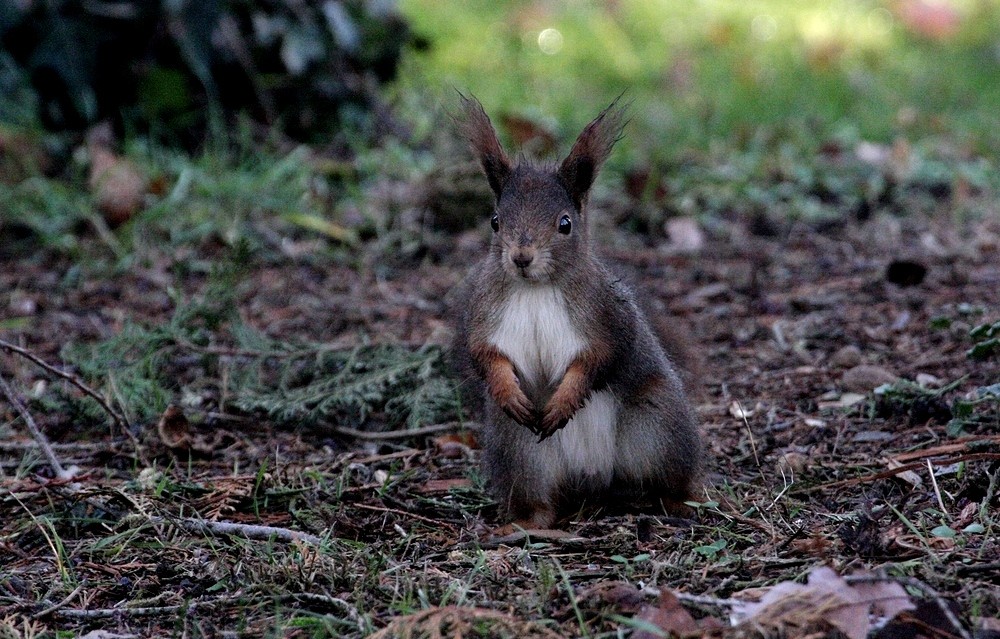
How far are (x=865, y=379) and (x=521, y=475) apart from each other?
4.14ft

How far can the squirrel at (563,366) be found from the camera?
2.76 meters

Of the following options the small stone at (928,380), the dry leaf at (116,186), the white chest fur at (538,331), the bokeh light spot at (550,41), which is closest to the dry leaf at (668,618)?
the white chest fur at (538,331)

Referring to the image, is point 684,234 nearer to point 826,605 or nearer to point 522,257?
point 522,257

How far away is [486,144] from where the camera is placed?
9.61 ft

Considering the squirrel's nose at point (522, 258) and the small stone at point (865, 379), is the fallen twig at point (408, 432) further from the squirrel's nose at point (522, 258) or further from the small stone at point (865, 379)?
the small stone at point (865, 379)

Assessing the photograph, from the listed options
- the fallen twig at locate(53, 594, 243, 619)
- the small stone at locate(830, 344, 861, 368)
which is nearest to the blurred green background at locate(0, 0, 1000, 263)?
the small stone at locate(830, 344, 861, 368)

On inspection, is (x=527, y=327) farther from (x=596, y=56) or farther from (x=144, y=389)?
(x=596, y=56)

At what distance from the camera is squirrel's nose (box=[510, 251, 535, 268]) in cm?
268

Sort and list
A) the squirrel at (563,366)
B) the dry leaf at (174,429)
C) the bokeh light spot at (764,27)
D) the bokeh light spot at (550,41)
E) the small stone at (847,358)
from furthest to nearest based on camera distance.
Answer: the bokeh light spot at (764,27) < the bokeh light spot at (550,41) < the small stone at (847,358) < the dry leaf at (174,429) < the squirrel at (563,366)

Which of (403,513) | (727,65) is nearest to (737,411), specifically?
(403,513)

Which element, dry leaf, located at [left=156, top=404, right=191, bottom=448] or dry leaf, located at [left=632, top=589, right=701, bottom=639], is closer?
dry leaf, located at [left=632, top=589, right=701, bottom=639]

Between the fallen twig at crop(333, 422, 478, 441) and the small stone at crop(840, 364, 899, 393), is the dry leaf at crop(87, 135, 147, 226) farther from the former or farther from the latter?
the small stone at crop(840, 364, 899, 393)

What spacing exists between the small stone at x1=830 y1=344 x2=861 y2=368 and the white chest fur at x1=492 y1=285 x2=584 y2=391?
1.35 meters

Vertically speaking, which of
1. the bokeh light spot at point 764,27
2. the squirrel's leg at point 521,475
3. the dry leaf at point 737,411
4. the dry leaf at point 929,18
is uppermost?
the dry leaf at point 929,18
